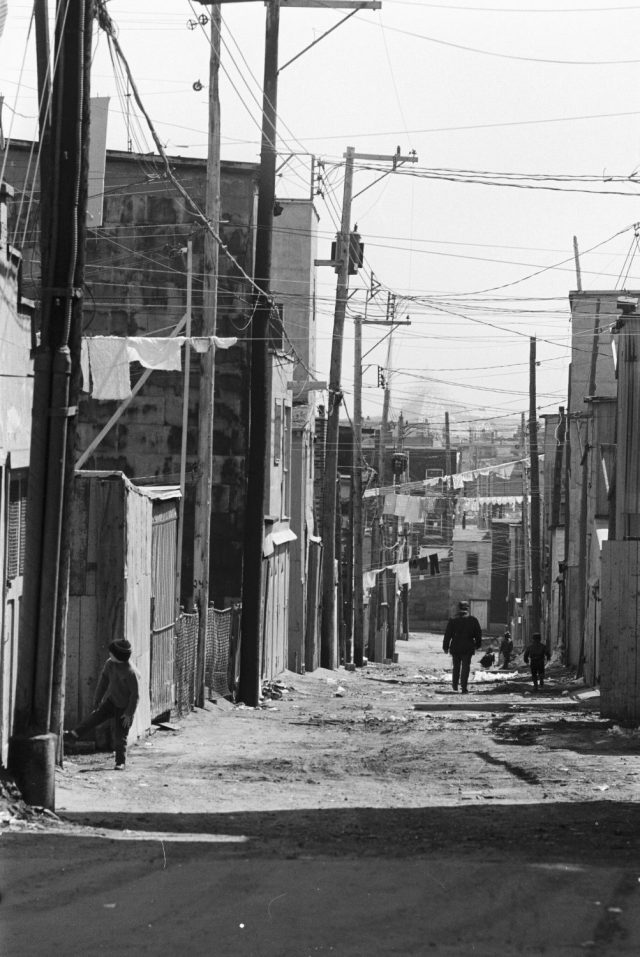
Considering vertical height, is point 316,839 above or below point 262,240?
below

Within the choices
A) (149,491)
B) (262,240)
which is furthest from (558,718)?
(262,240)

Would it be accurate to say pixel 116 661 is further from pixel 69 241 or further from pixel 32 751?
pixel 69 241

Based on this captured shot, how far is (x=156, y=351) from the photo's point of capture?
57.8 feet

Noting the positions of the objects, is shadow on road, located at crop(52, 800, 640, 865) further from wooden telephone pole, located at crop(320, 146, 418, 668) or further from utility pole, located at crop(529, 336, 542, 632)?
utility pole, located at crop(529, 336, 542, 632)

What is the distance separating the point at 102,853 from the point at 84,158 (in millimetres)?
5382

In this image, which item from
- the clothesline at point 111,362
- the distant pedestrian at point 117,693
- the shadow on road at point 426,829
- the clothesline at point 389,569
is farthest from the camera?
the clothesline at point 389,569

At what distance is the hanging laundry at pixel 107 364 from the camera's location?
651 inches

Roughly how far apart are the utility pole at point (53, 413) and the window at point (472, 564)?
68745mm

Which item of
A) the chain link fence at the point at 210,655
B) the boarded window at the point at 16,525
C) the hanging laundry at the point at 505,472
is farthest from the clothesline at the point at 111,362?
the hanging laundry at the point at 505,472

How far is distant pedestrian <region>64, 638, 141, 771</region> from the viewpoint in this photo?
1339cm

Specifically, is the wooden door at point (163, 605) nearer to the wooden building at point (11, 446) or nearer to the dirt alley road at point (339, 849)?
the dirt alley road at point (339, 849)

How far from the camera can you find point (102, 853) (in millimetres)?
8414

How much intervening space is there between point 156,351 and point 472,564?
204 ft

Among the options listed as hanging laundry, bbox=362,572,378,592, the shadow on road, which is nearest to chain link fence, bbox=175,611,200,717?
the shadow on road
